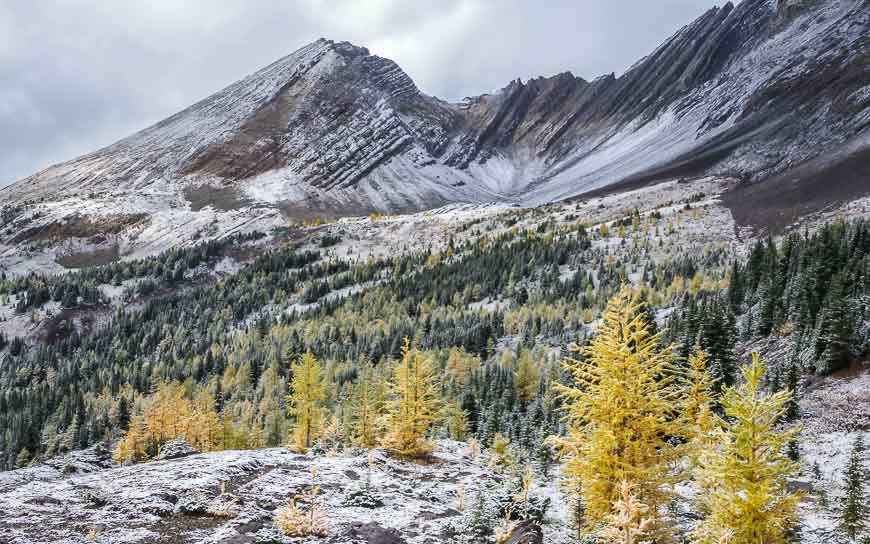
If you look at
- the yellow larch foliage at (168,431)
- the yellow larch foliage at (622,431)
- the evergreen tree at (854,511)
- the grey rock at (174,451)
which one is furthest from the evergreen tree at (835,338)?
the yellow larch foliage at (168,431)

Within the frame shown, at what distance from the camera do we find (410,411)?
121 feet

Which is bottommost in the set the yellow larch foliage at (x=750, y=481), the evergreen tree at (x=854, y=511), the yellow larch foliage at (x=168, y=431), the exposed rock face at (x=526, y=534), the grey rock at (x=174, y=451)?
the yellow larch foliage at (x=168, y=431)

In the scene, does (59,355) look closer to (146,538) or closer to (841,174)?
(146,538)

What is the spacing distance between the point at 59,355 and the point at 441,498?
18552 centimetres

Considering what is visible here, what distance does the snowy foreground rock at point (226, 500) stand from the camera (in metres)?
20.3

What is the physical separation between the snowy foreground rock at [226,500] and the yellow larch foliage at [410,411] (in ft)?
7.70

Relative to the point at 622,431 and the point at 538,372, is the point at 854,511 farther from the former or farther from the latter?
the point at 538,372

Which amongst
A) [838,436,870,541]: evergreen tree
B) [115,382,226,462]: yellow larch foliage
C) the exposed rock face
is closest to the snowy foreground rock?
the exposed rock face

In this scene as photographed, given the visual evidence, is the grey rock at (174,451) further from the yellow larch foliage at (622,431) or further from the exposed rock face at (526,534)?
the yellow larch foliage at (622,431)

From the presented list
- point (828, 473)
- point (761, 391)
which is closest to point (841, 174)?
point (761, 391)

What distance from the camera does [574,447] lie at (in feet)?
63.7

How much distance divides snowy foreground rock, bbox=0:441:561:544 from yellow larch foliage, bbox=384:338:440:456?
2.35m

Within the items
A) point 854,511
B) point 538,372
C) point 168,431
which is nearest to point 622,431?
point 854,511

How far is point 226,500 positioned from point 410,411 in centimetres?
1469
